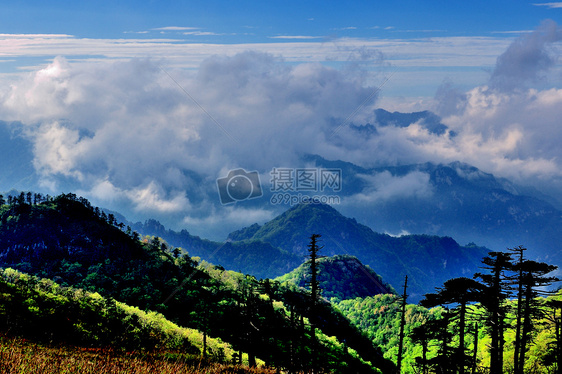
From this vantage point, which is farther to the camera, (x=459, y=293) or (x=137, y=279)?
(x=137, y=279)

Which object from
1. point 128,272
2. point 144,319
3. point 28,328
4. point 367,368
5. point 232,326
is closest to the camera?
point 28,328

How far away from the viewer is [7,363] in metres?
13.1

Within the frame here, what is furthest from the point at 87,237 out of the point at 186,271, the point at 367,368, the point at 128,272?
the point at 367,368

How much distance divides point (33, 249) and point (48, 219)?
18.1m

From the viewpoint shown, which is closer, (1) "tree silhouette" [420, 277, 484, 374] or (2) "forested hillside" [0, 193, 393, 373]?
(1) "tree silhouette" [420, 277, 484, 374]

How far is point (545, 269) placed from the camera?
36.5 meters

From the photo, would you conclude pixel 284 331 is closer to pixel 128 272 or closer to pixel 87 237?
pixel 128 272

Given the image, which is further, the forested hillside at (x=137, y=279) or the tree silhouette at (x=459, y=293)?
the forested hillside at (x=137, y=279)

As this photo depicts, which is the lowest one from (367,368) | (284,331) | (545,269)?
(367,368)

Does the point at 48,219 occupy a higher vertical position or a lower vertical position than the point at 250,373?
higher

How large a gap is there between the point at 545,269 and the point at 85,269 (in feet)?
588

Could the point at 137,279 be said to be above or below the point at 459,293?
above

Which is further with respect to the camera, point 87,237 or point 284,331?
point 87,237

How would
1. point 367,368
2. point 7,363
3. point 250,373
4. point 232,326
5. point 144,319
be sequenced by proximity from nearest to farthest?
point 7,363
point 250,373
point 144,319
point 232,326
point 367,368
